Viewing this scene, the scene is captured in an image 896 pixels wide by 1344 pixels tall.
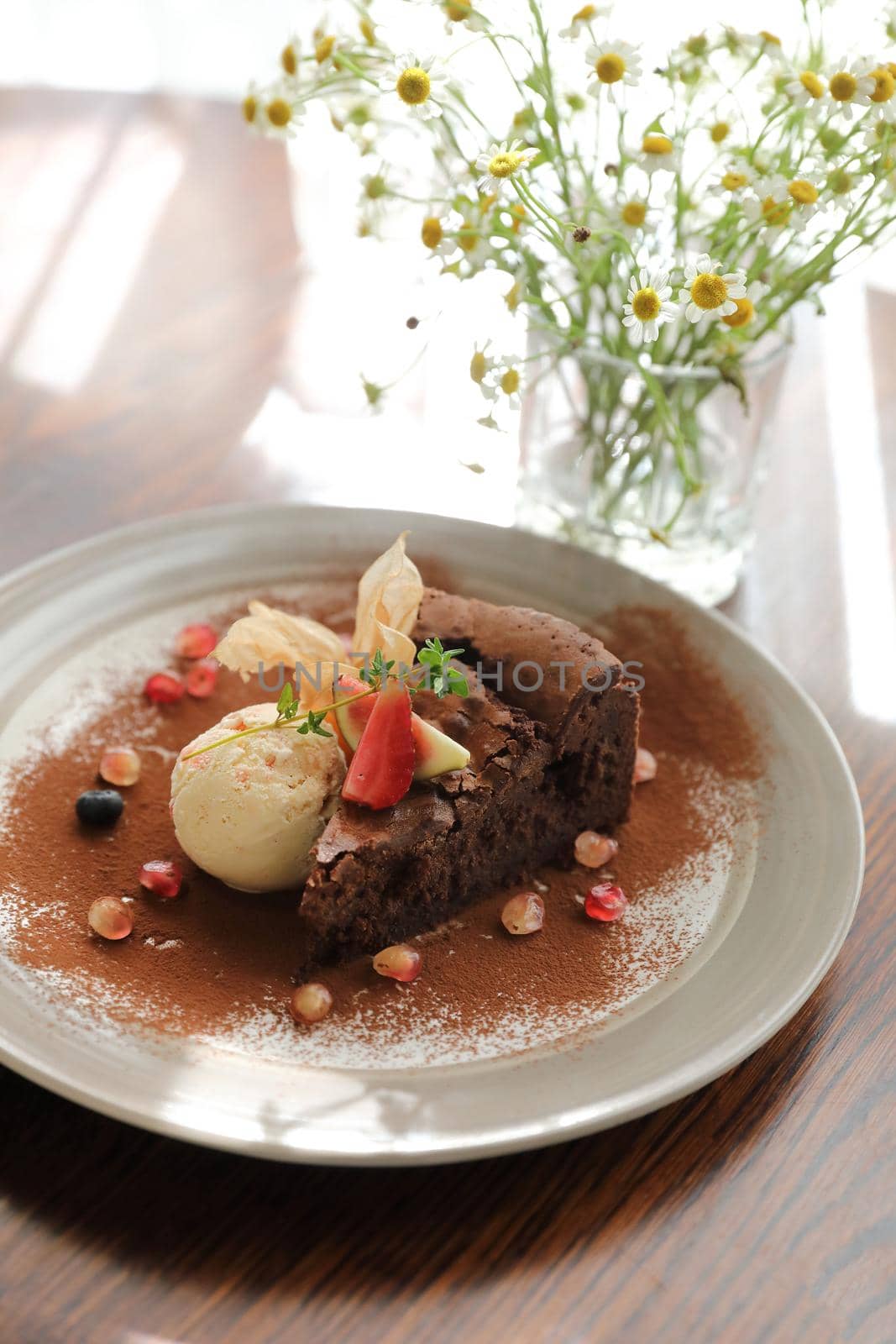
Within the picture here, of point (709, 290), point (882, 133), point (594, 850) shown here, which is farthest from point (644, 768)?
point (882, 133)

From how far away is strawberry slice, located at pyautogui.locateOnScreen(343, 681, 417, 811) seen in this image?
162 centimetres

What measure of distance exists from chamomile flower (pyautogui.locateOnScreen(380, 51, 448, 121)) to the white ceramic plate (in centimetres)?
74

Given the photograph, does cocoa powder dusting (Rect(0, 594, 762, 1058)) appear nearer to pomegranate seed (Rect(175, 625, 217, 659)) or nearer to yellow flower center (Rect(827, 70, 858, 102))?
pomegranate seed (Rect(175, 625, 217, 659))

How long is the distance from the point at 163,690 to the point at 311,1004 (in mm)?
659

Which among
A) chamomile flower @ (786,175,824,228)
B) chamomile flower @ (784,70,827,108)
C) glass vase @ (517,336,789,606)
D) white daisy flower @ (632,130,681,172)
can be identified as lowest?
glass vase @ (517,336,789,606)

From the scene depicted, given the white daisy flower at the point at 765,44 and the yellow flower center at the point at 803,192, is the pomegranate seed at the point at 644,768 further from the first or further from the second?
the white daisy flower at the point at 765,44

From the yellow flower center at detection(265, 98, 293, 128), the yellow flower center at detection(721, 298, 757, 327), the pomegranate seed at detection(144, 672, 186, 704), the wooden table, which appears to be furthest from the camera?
the pomegranate seed at detection(144, 672, 186, 704)

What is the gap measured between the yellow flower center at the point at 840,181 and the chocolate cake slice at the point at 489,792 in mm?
694

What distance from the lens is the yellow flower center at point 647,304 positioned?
1.63 metres

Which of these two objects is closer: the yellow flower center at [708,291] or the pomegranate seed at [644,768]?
the yellow flower center at [708,291]

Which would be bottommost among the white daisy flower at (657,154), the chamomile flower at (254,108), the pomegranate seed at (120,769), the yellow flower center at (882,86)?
the pomegranate seed at (120,769)

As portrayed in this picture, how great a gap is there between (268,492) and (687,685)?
940 mm

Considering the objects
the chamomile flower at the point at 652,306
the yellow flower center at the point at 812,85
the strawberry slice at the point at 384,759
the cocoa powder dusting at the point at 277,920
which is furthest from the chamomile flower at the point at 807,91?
the strawberry slice at the point at 384,759

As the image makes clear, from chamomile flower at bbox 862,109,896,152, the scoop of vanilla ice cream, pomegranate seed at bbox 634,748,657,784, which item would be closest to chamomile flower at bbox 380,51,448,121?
chamomile flower at bbox 862,109,896,152
